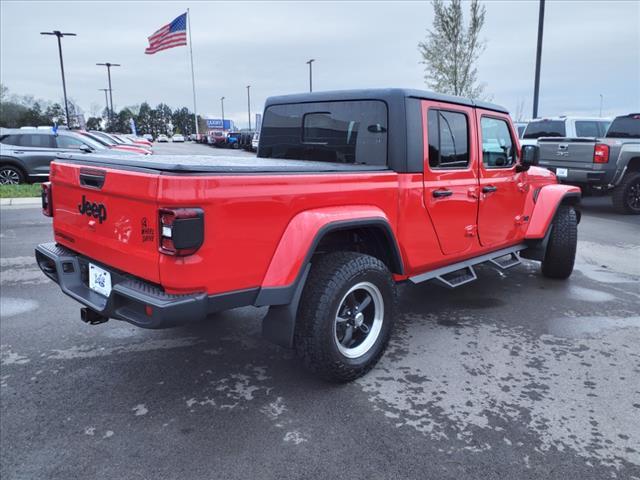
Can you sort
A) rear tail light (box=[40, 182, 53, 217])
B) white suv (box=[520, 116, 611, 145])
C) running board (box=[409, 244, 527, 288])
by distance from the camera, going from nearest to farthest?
rear tail light (box=[40, 182, 53, 217])
running board (box=[409, 244, 527, 288])
white suv (box=[520, 116, 611, 145])

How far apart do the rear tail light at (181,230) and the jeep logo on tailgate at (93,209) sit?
0.64m

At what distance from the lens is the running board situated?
150 inches

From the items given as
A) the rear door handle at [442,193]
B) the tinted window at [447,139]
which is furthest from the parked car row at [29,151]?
the rear door handle at [442,193]

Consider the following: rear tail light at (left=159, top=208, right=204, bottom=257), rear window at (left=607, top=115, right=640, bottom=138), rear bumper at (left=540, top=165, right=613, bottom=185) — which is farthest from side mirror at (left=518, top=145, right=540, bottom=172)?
rear window at (left=607, top=115, right=640, bottom=138)

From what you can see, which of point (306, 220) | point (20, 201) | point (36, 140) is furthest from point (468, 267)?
point (36, 140)

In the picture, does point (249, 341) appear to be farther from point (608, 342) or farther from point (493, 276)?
point (493, 276)

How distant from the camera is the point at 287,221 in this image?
2.69 metres

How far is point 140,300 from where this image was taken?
7.91 ft

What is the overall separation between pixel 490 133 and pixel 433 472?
3028 millimetres

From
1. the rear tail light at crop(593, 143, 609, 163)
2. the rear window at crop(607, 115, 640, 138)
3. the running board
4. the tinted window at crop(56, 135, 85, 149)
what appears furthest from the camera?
the tinted window at crop(56, 135, 85, 149)

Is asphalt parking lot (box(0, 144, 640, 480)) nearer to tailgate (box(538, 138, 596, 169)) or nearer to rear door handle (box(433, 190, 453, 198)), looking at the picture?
rear door handle (box(433, 190, 453, 198))

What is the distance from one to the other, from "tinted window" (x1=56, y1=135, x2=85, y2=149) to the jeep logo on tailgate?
472 inches

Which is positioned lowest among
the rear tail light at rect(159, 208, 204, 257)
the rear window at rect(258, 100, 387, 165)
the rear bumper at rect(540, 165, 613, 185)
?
the rear bumper at rect(540, 165, 613, 185)

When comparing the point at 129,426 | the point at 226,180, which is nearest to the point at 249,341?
the point at 129,426
